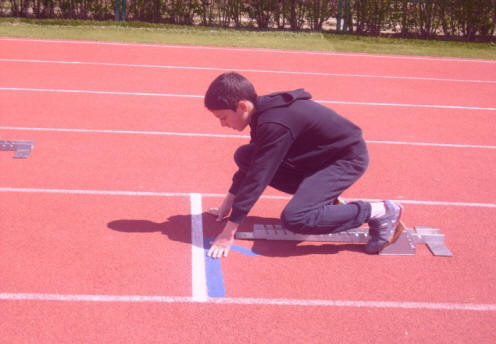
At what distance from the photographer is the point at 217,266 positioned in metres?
3.88

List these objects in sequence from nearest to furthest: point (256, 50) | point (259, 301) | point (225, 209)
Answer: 1. point (259, 301)
2. point (225, 209)
3. point (256, 50)

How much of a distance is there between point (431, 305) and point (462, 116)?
17.7 ft

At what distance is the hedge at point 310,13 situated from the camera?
1609 cm

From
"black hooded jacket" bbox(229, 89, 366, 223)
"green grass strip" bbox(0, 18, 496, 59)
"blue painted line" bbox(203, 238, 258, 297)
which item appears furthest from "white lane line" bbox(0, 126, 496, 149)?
"green grass strip" bbox(0, 18, 496, 59)

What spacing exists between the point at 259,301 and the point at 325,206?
827 millimetres

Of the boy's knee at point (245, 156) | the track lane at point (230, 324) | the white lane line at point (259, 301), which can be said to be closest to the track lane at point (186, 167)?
the boy's knee at point (245, 156)

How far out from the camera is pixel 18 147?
5945 millimetres

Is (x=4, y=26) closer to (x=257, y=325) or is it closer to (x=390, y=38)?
(x=390, y=38)

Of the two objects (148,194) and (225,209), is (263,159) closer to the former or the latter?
(225,209)

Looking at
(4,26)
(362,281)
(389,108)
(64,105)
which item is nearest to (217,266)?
(362,281)

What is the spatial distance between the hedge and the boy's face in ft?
43.7

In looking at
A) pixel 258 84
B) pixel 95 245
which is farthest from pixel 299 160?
pixel 258 84

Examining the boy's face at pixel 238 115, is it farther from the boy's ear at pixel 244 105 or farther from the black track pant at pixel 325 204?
the black track pant at pixel 325 204

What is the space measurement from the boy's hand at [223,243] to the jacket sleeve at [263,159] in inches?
7.0
